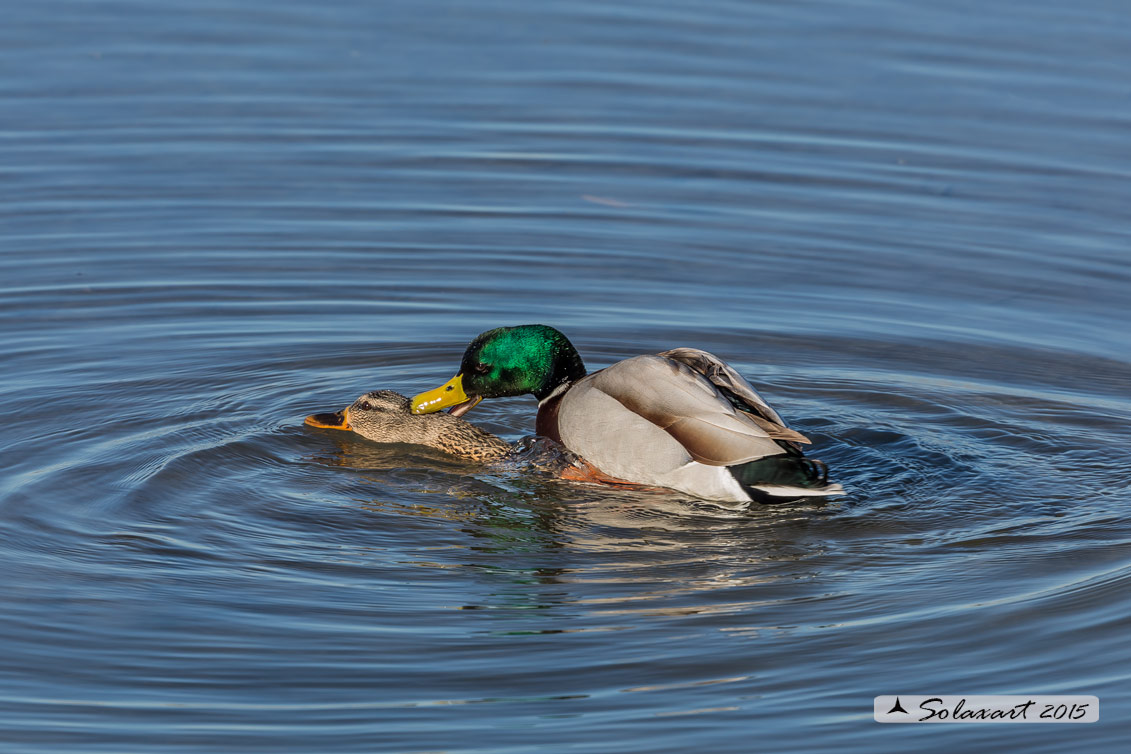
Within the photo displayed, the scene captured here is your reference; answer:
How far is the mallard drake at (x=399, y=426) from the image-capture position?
9.00 metres

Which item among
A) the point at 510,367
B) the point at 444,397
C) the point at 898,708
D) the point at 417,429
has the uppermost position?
the point at 510,367

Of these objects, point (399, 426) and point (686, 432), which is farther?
point (399, 426)

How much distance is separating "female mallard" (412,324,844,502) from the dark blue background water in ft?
0.69

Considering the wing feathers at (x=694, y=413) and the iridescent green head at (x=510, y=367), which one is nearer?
the wing feathers at (x=694, y=413)

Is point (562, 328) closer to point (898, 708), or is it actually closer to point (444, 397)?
point (444, 397)

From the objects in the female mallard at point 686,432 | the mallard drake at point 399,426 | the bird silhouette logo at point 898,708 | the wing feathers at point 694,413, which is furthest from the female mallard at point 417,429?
the bird silhouette logo at point 898,708

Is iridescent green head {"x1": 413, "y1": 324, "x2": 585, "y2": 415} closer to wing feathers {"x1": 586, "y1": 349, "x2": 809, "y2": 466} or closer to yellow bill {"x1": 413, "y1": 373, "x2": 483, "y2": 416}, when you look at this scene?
yellow bill {"x1": 413, "y1": 373, "x2": 483, "y2": 416}

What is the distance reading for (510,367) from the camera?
922cm

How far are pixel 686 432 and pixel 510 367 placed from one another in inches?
57.0

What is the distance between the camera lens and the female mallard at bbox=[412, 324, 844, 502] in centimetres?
799

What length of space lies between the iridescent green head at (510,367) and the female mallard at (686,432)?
25cm

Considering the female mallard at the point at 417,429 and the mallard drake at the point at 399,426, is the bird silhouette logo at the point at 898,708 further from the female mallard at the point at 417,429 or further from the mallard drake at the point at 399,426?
the mallard drake at the point at 399,426

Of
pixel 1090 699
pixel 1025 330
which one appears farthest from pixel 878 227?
pixel 1090 699

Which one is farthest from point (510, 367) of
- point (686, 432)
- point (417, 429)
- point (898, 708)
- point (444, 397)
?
point (898, 708)
